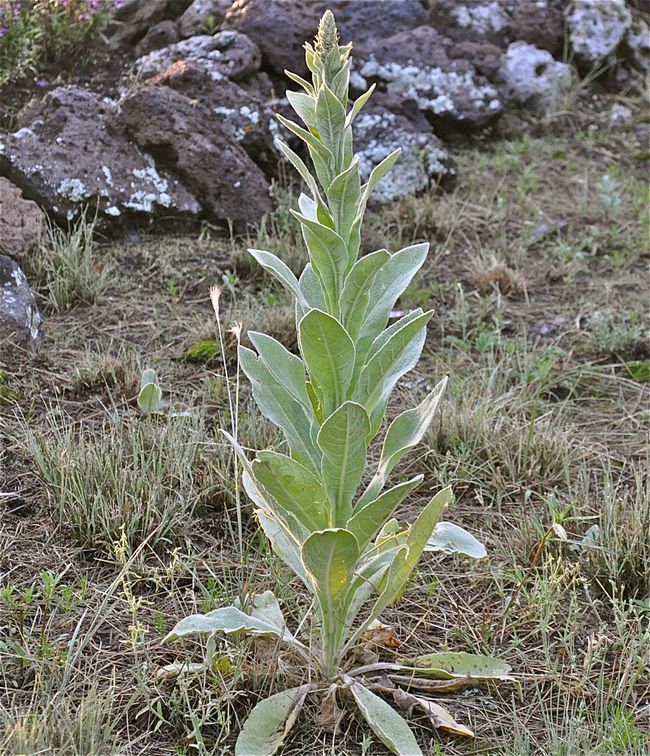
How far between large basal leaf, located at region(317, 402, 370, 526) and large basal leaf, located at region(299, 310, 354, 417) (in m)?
0.12

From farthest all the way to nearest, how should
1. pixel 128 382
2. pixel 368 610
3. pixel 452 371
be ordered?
pixel 452 371 < pixel 128 382 < pixel 368 610

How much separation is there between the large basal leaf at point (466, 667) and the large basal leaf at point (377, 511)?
40 cm

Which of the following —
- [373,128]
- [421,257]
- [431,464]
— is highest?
[421,257]

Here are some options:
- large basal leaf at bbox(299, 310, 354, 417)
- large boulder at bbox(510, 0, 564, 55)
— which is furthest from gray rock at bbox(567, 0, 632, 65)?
large basal leaf at bbox(299, 310, 354, 417)

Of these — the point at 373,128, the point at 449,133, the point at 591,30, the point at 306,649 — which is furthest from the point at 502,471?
the point at 591,30

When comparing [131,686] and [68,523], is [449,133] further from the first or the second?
[131,686]

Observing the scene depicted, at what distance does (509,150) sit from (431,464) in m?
3.48

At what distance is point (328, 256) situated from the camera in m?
1.89

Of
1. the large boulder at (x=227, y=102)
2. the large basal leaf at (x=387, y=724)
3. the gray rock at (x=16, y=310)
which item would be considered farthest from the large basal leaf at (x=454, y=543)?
the large boulder at (x=227, y=102)

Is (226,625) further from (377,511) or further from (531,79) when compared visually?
(531,79)

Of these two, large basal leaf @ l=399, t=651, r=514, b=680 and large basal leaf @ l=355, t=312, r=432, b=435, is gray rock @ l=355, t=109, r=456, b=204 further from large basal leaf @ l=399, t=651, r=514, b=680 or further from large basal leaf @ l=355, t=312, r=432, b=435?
large basal leaf @ l=399, t=651, r=514, b=680

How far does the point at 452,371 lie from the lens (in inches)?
141

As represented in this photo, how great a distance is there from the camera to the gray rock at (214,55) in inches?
190

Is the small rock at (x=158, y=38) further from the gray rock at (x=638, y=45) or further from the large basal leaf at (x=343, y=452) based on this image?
the large basal leaf at (x=343, y=452)
